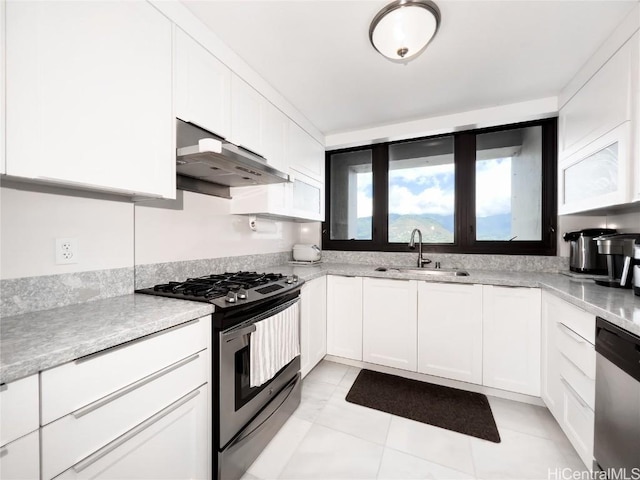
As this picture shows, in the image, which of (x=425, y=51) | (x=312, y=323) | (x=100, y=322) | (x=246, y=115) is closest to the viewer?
(x=100, y=322)

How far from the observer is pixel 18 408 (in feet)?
2.07

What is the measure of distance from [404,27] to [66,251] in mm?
1895

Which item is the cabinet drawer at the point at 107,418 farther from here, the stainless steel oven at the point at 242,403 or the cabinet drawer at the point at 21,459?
the stainless steel oven at the point at 242,403

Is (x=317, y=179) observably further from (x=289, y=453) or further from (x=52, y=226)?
(x=289, y=453)

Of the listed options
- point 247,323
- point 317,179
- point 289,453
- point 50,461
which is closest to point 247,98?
point 317,179

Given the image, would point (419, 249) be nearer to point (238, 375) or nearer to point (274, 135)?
point (274, 135)

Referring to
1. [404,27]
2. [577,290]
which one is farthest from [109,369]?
[577,290]

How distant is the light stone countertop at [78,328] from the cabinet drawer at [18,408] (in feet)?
0.09

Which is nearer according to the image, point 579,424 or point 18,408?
point 18,408

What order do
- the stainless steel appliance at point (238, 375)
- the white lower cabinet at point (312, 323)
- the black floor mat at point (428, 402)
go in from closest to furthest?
the stainless steel appliance at point (238, 375) < the black floor mat at point (428, 402) < the white lower cabinet at point (312, 323)

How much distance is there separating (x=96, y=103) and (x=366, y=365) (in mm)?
2507

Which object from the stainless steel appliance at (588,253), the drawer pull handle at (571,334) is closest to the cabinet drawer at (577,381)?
the drawer pull handle at (571,334)

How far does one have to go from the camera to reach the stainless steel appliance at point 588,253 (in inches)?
71.4

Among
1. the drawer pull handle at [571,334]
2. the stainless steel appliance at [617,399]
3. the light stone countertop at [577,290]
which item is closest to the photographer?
the stainless steel appliance at [617,399]
